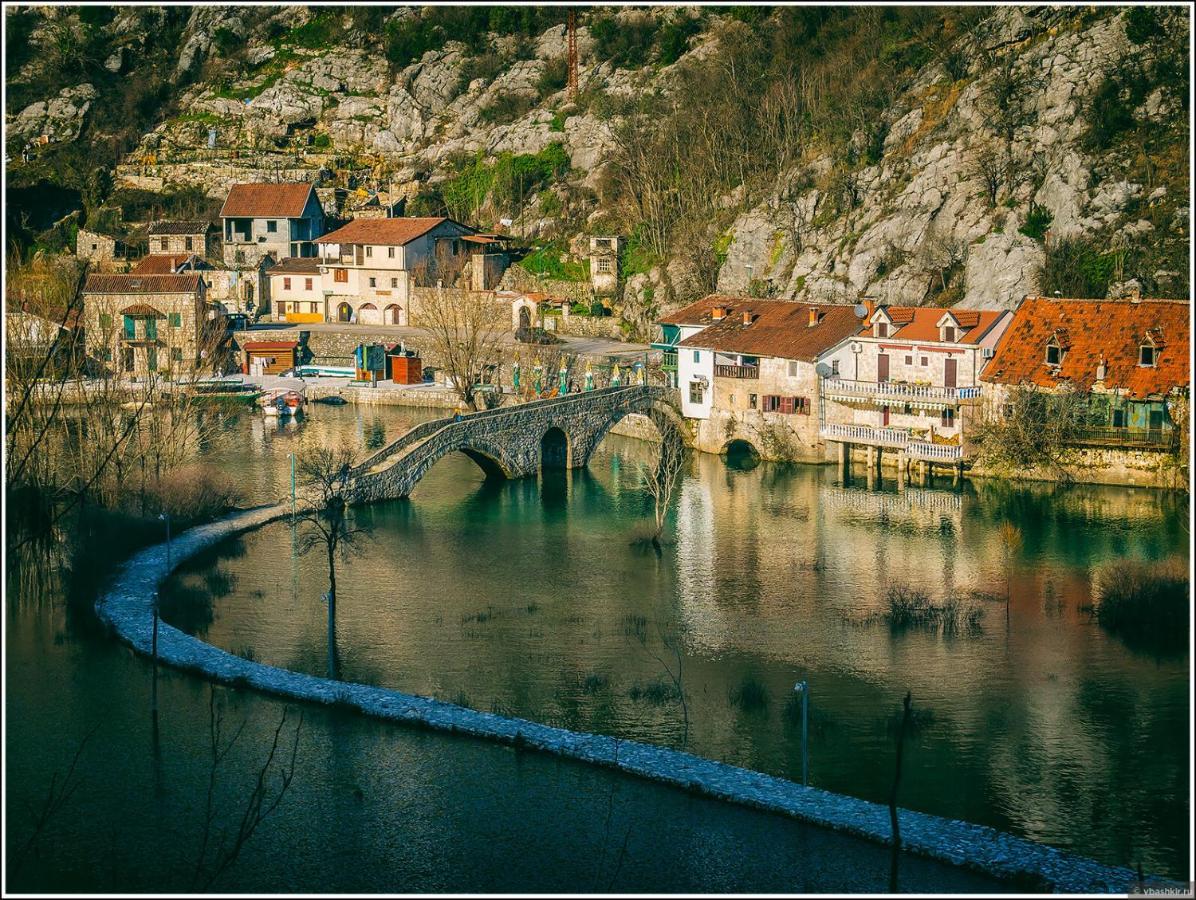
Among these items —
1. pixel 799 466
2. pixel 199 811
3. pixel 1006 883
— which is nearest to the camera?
pixel 1006 883

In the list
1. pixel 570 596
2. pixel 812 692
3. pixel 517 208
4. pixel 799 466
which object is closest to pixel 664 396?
pixel 799 466

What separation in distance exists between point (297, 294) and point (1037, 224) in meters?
45.6

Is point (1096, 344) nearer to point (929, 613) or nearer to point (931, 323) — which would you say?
point (931, 323)

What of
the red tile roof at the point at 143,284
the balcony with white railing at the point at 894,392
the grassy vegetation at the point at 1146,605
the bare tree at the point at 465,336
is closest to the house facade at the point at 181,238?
the red tile roof at the point at 143,284

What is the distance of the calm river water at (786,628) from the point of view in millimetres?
30875

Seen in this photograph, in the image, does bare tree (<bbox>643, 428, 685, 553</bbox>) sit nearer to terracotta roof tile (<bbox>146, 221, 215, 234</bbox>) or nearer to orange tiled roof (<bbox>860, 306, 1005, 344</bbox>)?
orange tiled roof (<bbox>860, 306, 1005, 344</bbox>)

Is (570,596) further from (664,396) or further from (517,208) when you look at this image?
(517,208)

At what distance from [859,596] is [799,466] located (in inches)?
763

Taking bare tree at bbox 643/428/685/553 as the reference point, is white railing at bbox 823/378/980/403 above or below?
above

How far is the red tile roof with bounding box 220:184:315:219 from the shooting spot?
97375 mm

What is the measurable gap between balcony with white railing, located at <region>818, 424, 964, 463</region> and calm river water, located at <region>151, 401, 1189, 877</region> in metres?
1.94

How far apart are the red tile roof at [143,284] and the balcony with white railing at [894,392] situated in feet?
125

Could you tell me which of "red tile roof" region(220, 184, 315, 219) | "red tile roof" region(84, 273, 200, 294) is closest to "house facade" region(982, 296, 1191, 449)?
"red tile roof" region(84, 273, 200, 294)

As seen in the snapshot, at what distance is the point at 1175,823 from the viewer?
92.7ft
